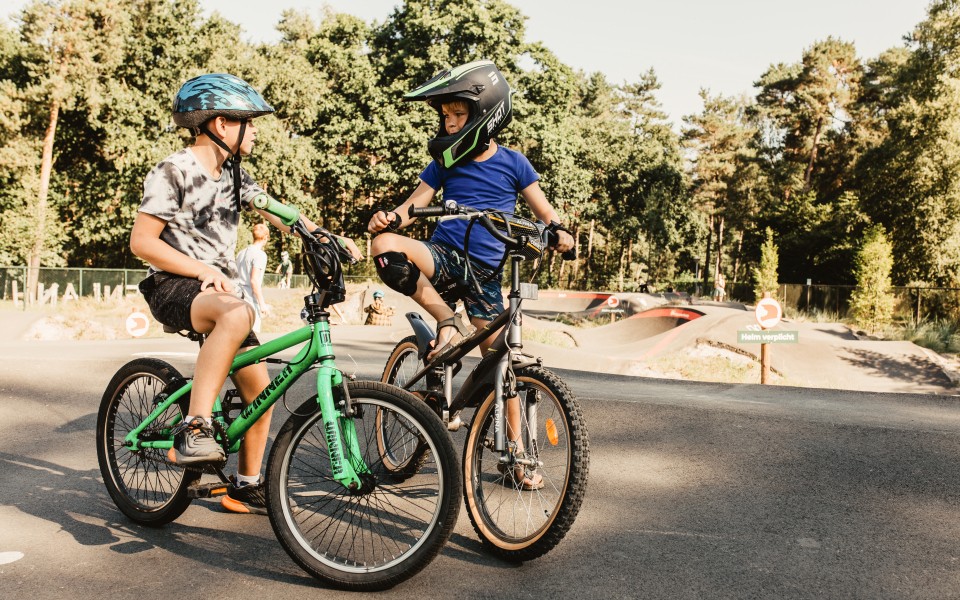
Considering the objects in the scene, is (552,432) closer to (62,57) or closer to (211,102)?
(211,102)

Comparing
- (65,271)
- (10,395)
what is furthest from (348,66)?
(10,395)

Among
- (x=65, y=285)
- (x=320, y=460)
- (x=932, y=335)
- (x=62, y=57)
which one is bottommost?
(x=320, y=460)

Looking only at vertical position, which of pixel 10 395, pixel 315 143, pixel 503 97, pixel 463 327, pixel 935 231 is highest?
pixel 315 143

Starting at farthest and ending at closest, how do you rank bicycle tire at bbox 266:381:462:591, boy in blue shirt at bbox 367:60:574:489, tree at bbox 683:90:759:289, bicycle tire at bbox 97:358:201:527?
tree at bbox 683:90:759:289 → boy in blue shirt at bbox 367:60:574:489 → bicycle tire at bbox 97:358:201:527 → bicycle tire at bbox 266:381:462:591

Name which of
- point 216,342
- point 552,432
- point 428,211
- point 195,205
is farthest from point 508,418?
point 195,205

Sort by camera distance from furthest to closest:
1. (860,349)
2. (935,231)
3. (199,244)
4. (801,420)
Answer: (935,231), (860,349), (801,420), (199,244)

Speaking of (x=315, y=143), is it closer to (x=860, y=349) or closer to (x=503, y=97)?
(x=860, y=349)

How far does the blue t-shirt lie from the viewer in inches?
158

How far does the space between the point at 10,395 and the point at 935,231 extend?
3799 centimetres

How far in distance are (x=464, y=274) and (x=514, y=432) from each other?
0.96 metres

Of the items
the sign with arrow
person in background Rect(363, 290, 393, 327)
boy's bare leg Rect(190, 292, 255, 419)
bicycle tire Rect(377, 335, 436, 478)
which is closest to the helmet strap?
boy's bare leg Rect(190, 292, 255, 419)

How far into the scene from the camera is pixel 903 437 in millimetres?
5613

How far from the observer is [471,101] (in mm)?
3863

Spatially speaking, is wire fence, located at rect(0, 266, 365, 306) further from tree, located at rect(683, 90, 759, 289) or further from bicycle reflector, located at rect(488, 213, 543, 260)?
tree, located at rect(683, 90, 759, 289)
